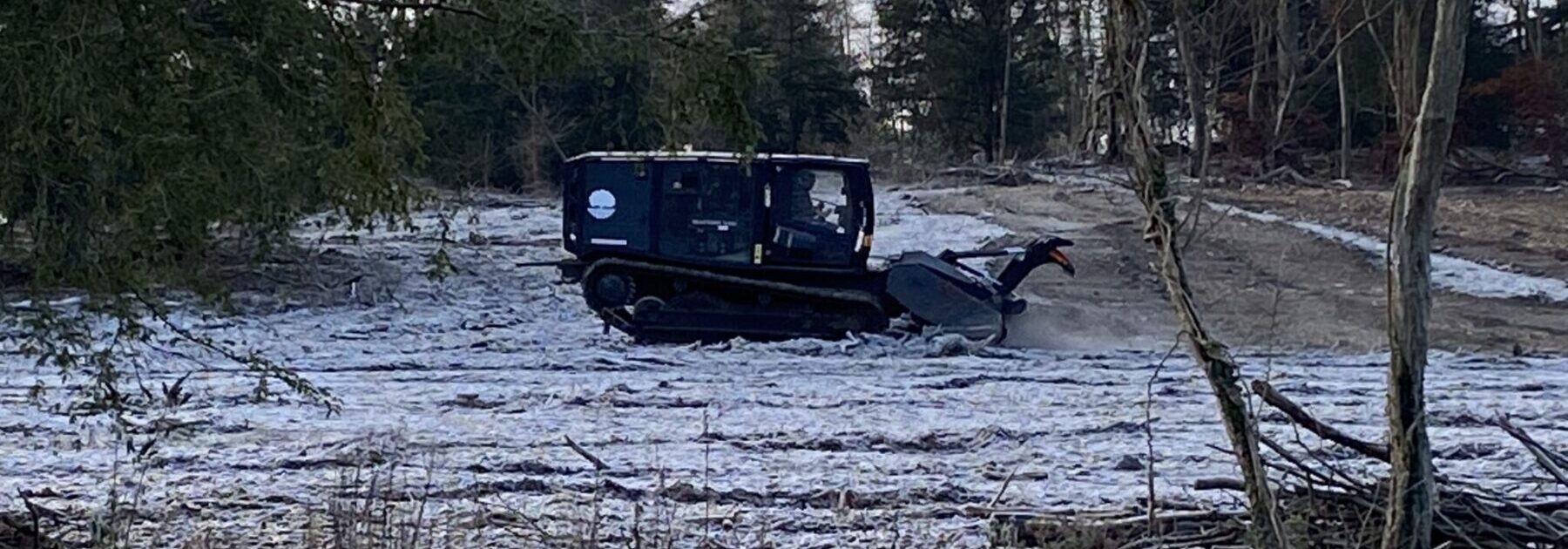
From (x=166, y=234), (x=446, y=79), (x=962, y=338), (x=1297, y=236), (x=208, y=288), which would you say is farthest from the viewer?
(x=1297, y=236)

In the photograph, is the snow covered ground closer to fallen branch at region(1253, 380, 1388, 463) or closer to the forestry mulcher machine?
the forestry mulcher machine

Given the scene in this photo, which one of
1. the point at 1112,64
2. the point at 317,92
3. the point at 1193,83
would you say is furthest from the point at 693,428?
the point at 1112,64

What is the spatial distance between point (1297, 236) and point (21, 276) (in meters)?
20.1

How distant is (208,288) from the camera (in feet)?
16.3

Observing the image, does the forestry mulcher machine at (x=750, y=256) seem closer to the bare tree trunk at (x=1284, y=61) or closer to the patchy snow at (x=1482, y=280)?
the bare tree trunk at (x=1284, y=61)

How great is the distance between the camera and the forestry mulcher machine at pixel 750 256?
13.8 m

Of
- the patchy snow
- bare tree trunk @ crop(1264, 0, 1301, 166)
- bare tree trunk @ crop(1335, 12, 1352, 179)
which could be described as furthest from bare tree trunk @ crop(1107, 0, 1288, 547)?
bare tree trunk @ crop(1335, 12, 1352, 179)

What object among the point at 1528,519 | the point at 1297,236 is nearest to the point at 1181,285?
the point at 1528,519

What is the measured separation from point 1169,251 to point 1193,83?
909 mm

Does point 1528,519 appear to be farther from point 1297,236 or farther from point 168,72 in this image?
point 1297,236

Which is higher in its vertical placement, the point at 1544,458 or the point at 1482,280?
the point at 1544,458

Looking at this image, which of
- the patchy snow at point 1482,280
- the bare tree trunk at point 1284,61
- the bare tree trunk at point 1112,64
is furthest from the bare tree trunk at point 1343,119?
the bare tree trunk at point 1112,64

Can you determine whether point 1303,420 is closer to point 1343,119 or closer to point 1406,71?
point 1406,71

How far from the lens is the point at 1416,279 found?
4055 millimetres
